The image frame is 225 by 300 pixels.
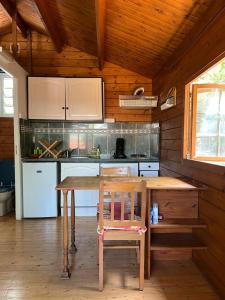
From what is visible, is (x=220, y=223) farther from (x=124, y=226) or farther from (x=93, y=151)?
(x=93, y=151)

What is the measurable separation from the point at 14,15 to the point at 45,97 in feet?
4.05

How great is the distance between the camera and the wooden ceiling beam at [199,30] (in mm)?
1827

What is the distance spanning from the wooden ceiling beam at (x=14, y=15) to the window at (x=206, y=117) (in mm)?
2691

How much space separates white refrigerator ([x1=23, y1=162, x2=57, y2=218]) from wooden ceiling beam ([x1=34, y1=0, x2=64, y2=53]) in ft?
6.28

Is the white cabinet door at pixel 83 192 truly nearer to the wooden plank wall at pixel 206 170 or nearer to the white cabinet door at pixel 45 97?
the white cabinet door at pixel 45 97

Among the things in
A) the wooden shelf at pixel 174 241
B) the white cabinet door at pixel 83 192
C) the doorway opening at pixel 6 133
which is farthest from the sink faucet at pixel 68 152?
the wooden shelf at pixel 174 241

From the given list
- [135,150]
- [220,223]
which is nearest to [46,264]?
[220,223]

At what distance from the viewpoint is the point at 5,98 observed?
4516 millimetres

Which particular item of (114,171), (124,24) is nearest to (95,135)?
(114,171)

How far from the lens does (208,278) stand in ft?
6.84

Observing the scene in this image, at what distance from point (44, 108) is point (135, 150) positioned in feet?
5.65

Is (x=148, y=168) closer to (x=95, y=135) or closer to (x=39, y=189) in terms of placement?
(x=95, y=135)

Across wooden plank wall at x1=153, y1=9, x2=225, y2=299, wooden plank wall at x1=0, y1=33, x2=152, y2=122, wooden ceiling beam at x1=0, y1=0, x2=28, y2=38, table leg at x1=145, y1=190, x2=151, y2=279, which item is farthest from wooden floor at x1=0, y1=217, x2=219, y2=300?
wooden ceiling beam at x1=0, y1=0, x2=28, y2=38

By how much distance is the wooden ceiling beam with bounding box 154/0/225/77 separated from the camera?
1827mm
